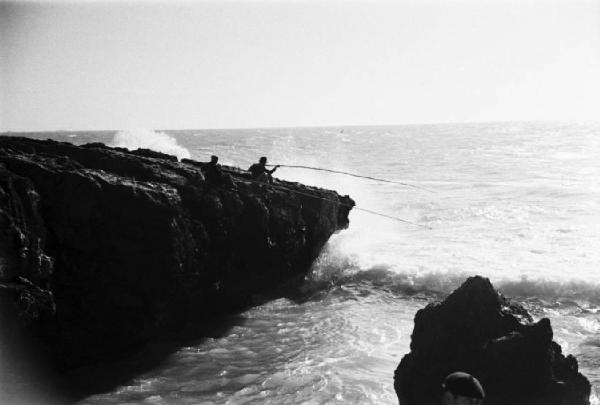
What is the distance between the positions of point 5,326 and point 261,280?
6639mm

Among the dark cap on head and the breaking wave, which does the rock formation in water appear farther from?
the dark cap on head

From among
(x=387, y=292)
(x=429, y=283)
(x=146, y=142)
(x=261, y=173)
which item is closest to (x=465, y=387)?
(x=387, y=292)

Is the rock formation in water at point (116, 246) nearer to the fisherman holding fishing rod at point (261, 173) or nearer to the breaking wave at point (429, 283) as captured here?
the fisherman holding fishing rod at point (261, 173)

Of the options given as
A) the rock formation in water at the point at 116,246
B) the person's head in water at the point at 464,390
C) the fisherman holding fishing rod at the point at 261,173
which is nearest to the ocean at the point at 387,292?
the rock formation in water at the point at 116,246

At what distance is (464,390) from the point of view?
3430 millimetres

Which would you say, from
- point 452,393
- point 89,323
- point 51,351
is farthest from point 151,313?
point 452,393

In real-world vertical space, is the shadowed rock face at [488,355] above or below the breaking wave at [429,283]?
above

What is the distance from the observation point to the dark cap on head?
11.2 ft

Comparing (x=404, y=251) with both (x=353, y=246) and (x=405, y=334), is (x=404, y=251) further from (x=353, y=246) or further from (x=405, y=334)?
(x=405, y=334)

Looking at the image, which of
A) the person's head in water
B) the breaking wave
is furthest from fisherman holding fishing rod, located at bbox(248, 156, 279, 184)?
the person's head in water

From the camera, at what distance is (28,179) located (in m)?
8.33

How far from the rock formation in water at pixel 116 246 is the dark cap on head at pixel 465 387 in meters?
6.02

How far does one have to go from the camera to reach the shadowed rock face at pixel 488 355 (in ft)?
19.8

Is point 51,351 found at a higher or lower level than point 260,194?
lower
